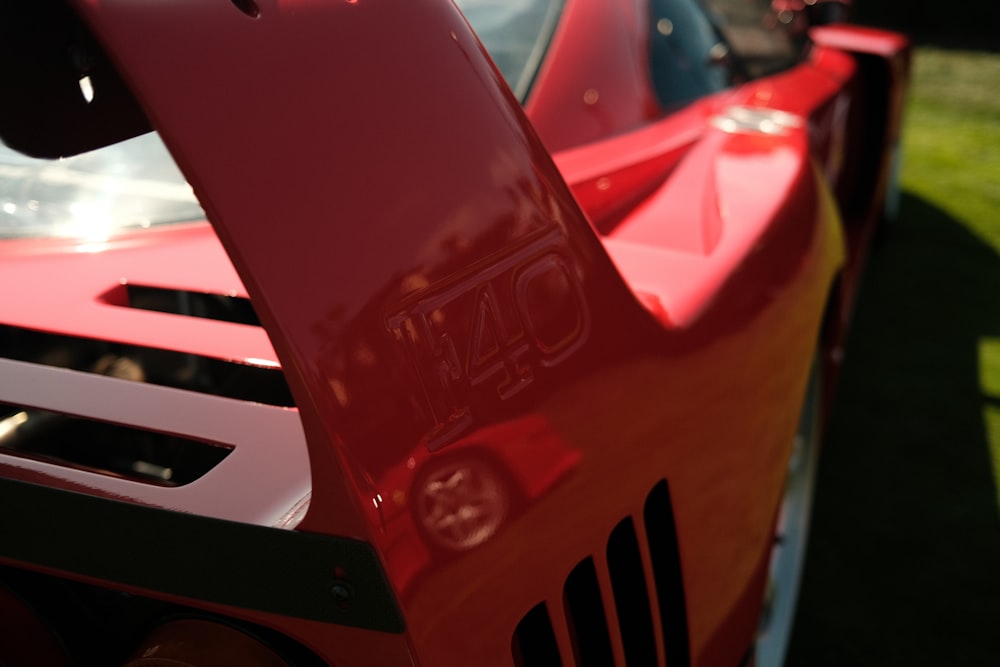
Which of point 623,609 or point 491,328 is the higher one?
point 491,328

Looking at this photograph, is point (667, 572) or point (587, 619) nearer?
point (587, 619)

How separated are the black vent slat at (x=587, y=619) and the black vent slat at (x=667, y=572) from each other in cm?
13

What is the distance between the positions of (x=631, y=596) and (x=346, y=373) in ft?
1.85

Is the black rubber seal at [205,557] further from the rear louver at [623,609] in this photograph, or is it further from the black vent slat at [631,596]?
the black vent slat at [631,596]

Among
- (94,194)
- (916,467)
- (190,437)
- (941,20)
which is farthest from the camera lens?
(941,20)

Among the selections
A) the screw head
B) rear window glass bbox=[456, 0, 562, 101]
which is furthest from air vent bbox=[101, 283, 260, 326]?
rear window glass bbox=[456, 0, 562, 101]

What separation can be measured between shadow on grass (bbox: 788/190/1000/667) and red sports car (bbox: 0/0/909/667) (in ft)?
3.12

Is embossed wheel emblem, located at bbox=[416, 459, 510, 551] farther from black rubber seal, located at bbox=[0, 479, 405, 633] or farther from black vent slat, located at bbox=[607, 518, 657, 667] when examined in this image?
black vent slat, located at bbox=[607, 518, 657, 667]

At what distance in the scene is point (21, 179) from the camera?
1580mm

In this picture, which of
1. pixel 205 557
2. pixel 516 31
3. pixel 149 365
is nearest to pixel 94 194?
pixel 149 365

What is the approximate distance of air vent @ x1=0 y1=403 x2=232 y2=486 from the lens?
4.13 feet

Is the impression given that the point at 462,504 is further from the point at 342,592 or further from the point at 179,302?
the point at 179,302

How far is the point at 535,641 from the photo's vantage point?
111 cm

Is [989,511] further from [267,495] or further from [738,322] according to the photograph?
[267,495]
